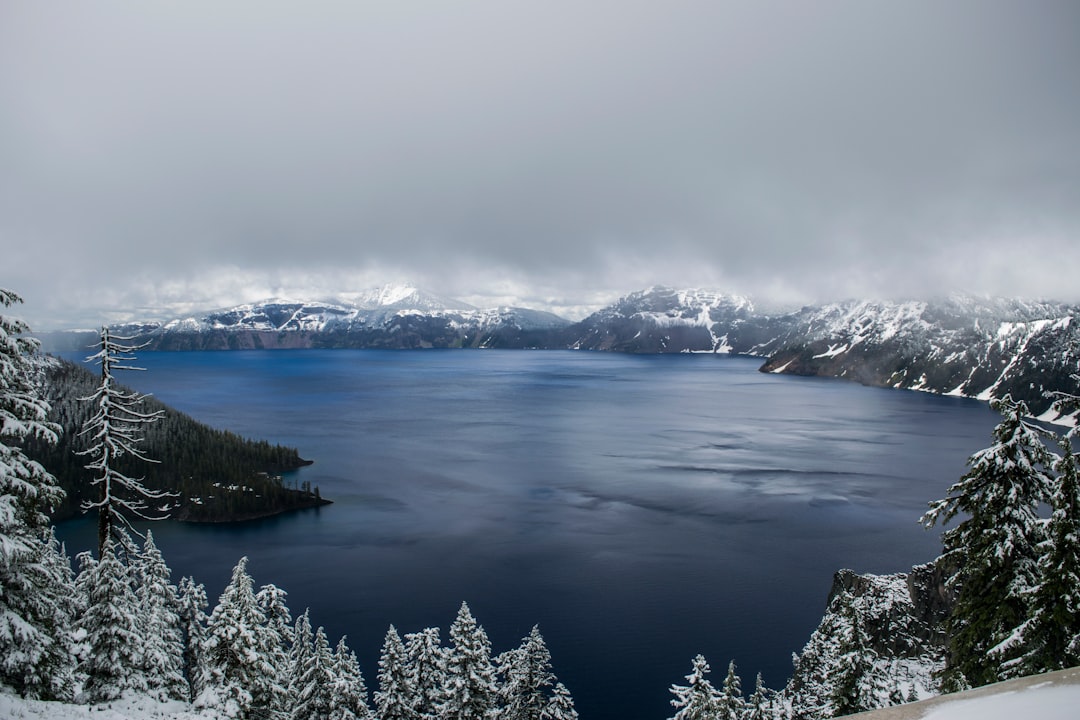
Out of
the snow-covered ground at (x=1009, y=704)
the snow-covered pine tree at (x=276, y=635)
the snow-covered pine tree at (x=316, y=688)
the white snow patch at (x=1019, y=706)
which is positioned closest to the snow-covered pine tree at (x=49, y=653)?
the snow-covered pine tree at (x=276, y=635)

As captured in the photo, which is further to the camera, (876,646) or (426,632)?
(876,646)

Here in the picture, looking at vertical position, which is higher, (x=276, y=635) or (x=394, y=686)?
(x=276, y=635)

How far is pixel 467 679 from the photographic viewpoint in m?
32.0

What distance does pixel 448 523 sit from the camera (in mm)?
83062

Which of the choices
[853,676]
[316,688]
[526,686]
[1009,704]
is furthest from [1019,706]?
[316,688]

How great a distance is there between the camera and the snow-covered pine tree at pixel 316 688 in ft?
96.4

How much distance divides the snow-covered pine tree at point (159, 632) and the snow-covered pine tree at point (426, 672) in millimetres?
11048

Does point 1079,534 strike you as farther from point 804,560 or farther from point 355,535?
point 355,535

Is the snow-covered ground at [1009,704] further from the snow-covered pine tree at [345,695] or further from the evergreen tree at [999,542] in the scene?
the snow-covered pine tree at [345,695]

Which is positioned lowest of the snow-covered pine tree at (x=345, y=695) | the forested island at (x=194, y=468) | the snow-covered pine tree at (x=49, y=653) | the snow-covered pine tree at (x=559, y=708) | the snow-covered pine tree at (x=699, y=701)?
the forested island at (x=194, y=468)

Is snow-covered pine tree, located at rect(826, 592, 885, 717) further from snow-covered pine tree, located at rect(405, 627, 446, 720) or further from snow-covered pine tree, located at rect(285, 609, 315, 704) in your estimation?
snow-covered pine tree, located at rect(285, 609, 315, 704)

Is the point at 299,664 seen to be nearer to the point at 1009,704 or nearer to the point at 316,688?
the point at 316,688

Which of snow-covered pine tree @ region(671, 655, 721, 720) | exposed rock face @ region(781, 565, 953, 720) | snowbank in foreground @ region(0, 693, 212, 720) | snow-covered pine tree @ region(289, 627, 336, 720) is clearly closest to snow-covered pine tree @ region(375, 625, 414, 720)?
snow-covered pine tree @ region(289, 627, 336, 720)

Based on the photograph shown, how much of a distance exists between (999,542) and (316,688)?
97.6 feet
